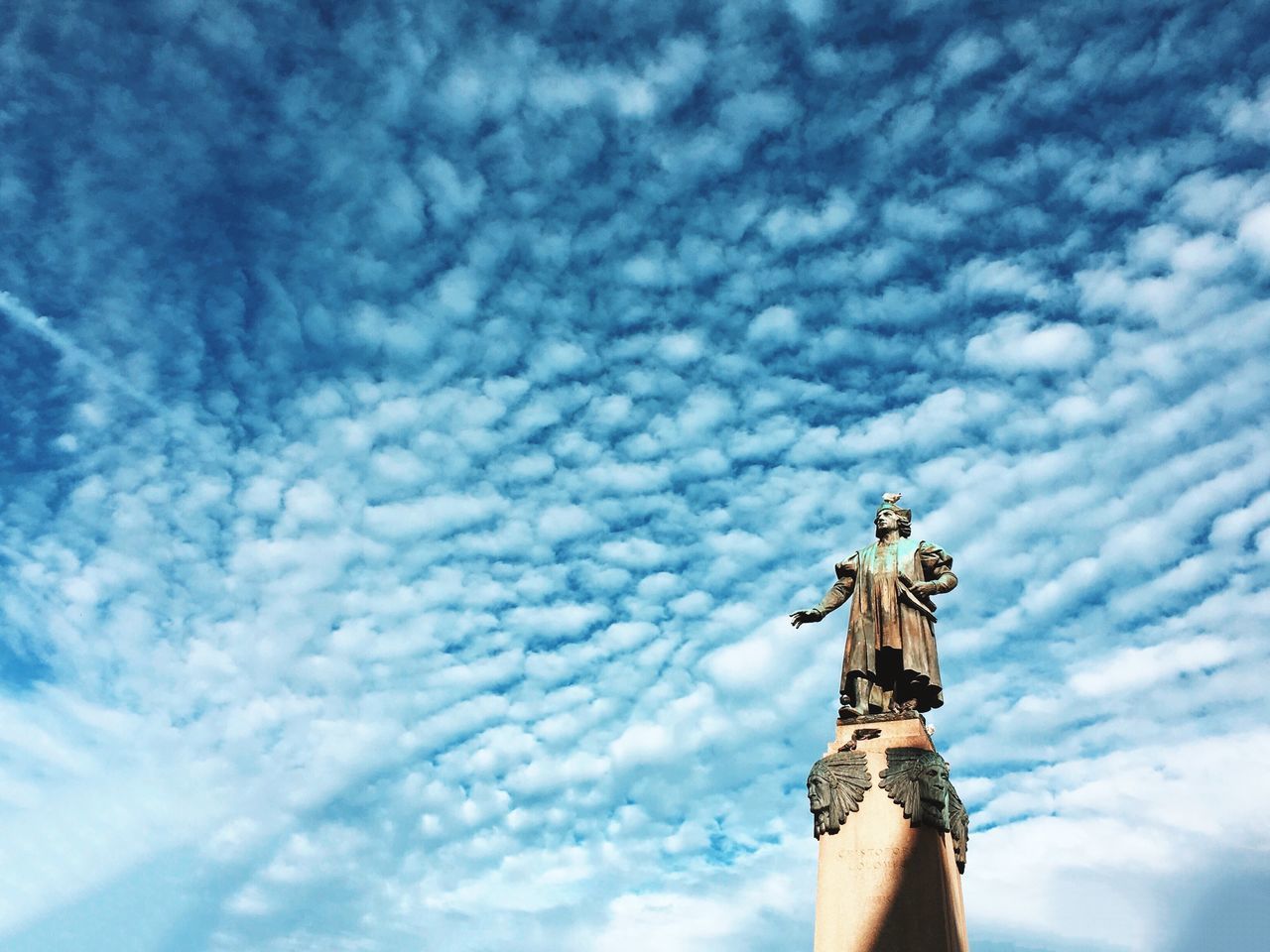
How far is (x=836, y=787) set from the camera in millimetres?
12070

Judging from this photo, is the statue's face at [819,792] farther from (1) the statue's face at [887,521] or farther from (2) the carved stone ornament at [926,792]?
(1) the statue's face at [887,521]

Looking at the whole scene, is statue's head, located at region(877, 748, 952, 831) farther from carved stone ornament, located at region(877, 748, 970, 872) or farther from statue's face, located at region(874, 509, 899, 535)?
statue's face, located at region(874, 509, 899, 535)

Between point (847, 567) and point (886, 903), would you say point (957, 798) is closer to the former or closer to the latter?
point (886, 903)

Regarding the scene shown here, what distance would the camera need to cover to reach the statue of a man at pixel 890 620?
13.0 meters

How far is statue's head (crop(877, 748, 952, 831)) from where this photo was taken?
37.4 ft

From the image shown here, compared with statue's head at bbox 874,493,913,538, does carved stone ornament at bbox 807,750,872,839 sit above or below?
below

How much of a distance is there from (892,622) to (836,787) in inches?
98.4

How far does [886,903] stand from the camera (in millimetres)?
11039

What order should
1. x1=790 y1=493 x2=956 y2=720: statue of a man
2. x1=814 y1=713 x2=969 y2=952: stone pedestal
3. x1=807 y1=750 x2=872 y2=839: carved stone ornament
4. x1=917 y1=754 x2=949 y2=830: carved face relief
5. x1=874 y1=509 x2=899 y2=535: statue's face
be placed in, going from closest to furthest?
x1=814 y1=713 x2=969 y2=952: stone pedestal < x1=917 y1=754 x2=949 y2=830: carved face relief < x1=807 y1=750 x2=872 y2=839: carved stone ornament < x1=790 y1=493 x2=956 y2=720: statue of a man < x1=874 y1=509 x2=899 y2=535: statue's face

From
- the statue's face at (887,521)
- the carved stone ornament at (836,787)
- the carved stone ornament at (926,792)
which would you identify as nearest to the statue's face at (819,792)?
the carved stone ornament at (836,787)

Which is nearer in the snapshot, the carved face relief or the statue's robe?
the carved face relief

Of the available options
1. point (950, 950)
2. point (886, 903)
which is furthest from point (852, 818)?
point (950, 950)

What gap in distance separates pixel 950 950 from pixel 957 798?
1.98 meters

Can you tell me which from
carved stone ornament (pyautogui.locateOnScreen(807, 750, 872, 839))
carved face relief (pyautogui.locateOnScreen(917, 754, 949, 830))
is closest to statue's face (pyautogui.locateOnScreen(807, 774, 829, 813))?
carved stone ornament (pyautogui.locateOnScreen(807, 750, 872, 839))
